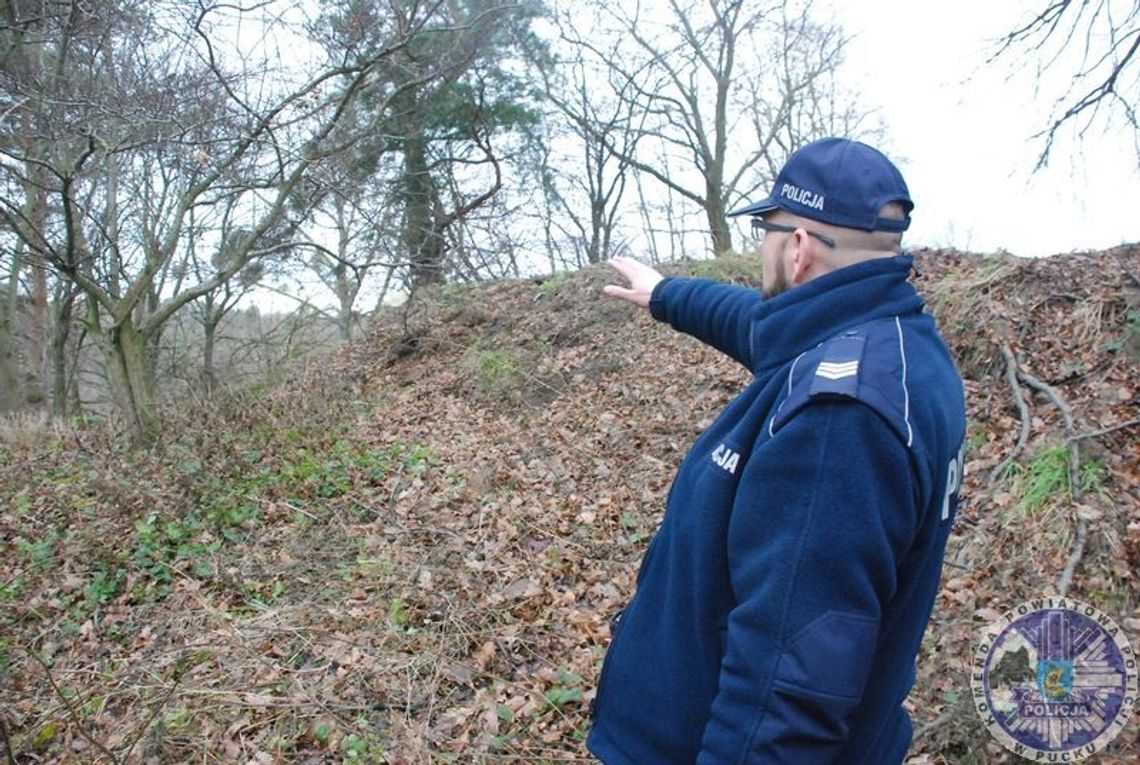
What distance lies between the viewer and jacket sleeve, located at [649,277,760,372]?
2.10 metres

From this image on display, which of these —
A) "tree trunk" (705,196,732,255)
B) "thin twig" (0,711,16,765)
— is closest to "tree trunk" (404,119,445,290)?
"tree trunk" (705,196,732,255)

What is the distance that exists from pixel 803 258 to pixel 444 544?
14.0ft

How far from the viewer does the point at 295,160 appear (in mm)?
8680

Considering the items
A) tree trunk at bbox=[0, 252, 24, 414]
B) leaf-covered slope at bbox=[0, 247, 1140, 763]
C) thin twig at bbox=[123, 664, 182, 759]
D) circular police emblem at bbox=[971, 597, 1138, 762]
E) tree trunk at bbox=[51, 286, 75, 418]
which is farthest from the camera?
tree trunk at bbox=[51, 286, 75, 418]

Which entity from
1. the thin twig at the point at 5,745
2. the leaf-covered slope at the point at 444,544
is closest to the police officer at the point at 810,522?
the leaf-covered slope at the point at 444,544

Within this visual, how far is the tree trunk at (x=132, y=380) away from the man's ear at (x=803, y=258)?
315 inches

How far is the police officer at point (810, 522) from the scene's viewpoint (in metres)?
1.21

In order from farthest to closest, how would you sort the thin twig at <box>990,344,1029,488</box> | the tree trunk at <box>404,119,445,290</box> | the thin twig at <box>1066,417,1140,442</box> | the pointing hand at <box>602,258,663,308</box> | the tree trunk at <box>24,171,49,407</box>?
the tree trunk at <box>24,171,49,407</box> → the tree trunk at <box>404,119,445,290</box> → the thin twig at <box>990,344,1029,488</box> → the thin twig at <box>1066,417,1140,442</box> → the pointing hand at <box>602,258,663,308</box>

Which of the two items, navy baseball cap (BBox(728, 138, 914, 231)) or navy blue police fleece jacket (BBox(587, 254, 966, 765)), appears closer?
navy blue police fleece jacket (BBox(587, 254, 966, 765))

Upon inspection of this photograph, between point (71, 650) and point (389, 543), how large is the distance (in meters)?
1.94

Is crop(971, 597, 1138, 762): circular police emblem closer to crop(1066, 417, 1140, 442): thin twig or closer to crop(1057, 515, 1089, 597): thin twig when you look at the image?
crop(1057, 515, 1089, 597): thin twig

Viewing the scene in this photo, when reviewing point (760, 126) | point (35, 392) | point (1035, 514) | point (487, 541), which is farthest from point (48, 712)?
point (760, 126)

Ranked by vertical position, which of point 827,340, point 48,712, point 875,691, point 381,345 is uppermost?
point 381,345

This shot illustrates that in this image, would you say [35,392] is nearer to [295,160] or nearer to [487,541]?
[295,160]
